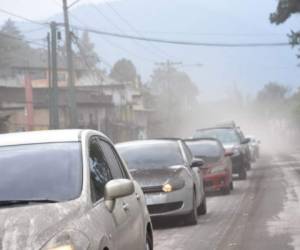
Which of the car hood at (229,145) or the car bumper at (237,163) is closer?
the car bumper at (237,163)

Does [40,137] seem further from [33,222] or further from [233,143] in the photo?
[233,143]

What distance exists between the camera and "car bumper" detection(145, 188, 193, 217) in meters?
13.7

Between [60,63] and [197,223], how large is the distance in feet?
263

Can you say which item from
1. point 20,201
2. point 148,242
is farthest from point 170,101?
point 20,201

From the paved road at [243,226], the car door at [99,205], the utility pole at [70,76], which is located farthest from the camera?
the utility pole at [70,76]

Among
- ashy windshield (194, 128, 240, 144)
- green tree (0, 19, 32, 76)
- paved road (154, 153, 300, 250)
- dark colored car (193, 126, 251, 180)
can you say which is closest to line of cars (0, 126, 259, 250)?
paved road (154, 153, 300, 250)

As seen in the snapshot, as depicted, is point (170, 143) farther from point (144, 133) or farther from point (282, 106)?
point (282, 106)

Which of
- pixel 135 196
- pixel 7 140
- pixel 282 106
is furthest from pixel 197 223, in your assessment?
pixel 282 106

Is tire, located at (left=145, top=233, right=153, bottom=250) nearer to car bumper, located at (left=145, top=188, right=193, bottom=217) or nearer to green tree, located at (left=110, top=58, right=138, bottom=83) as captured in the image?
car bumper, located at (left=145, top=188, right=193, bottom=217)

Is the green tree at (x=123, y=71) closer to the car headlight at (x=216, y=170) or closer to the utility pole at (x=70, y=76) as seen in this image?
the utility pole at (x=70, y=76)

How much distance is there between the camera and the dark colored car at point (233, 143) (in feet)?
86.3

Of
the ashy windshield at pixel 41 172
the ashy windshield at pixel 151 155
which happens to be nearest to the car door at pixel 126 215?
the ashy windshield at pixel 41 172

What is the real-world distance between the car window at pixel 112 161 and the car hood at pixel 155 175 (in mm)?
5992

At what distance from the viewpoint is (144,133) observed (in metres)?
89.0
